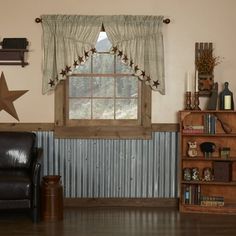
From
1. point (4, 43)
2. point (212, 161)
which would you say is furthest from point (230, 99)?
point (4, 43)

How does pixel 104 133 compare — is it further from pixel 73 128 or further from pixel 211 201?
pixel 211 201

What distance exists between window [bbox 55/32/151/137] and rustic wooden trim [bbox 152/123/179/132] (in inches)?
3.8

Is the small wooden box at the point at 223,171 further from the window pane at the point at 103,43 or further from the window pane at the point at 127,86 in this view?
the window pane at the point at 103,43

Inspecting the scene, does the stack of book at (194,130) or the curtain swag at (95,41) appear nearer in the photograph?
the stack of book at (194,130)

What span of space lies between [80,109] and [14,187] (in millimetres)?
1394

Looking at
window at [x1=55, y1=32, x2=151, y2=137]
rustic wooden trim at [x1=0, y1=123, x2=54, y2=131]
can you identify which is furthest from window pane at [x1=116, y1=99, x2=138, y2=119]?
rustic wooden trim at [x1=0, y1=123, x2=54, y2=131]

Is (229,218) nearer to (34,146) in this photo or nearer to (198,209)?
(198,209)

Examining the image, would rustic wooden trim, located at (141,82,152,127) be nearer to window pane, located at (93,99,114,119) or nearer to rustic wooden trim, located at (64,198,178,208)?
window pane, located at (93,99,114,119)

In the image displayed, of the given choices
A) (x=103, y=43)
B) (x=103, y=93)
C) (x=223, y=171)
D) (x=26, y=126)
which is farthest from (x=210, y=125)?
(x=26, y=126)

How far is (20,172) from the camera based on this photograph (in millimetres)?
4555

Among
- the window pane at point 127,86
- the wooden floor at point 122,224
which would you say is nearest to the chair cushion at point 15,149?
the wooden floor at point 122,224

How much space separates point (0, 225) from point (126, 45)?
7.96 feet

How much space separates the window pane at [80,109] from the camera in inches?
207

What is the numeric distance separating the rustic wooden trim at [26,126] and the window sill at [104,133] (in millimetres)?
108
